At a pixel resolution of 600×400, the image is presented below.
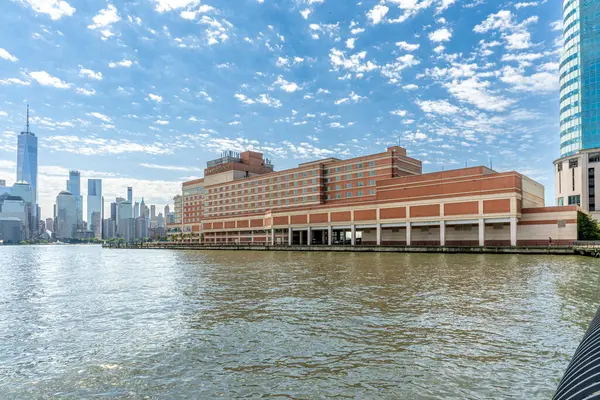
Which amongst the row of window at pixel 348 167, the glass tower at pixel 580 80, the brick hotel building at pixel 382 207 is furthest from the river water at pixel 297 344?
the glass tower at pixel 580 80

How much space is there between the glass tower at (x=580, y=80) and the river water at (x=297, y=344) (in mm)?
136549

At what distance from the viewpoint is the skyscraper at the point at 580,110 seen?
127 metres

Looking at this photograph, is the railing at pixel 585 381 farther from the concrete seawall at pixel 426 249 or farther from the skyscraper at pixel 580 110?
the skyscraper at pixel 580 110

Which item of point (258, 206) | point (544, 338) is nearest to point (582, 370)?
point (544, 338)

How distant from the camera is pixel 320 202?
138625mm

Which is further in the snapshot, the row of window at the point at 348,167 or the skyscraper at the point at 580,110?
the row of window at the point at 348,167

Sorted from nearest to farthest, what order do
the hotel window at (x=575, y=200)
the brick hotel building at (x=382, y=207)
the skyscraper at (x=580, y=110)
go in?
the brick hotel building at (x=382, y=207)
the skyscraper at (x=580, y=110)
the hotel window at (x=575, y=200)

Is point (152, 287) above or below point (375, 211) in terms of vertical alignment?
below

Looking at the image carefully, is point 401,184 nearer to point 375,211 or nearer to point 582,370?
point 375,211

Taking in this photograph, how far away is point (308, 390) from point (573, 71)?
561 feet

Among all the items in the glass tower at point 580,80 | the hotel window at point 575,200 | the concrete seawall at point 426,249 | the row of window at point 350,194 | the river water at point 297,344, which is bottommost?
the concrete seawall at point 426,249

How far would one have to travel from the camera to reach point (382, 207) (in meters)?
106

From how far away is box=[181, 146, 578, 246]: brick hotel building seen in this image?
86.4 m

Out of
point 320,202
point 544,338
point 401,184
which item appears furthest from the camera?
point 320,202
